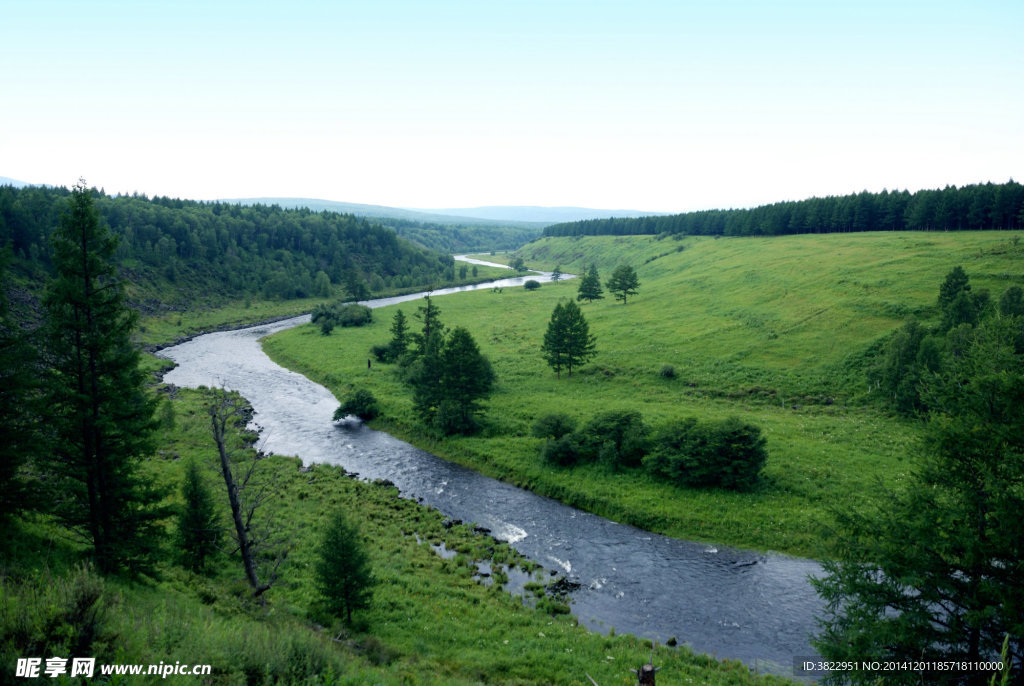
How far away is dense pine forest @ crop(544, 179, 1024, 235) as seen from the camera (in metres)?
101

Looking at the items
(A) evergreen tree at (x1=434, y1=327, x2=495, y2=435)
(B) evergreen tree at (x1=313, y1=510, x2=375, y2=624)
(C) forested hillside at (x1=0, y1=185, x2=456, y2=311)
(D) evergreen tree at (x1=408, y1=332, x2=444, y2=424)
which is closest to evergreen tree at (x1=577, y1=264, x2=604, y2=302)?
(D) evergreen tree at (x1=408, y1=332, x2=444, y2=424)

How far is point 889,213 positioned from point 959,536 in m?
143

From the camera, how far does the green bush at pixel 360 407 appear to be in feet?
190

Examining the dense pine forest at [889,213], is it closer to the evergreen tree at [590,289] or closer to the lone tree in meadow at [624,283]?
the lone tree in meadow at [624,283]

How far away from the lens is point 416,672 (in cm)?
1812

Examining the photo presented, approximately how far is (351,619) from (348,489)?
19.0 m

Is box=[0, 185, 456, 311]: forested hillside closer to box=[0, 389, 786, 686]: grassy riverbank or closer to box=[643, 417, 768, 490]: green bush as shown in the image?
box=[0, 389, 786, 686]: grassy riverbank

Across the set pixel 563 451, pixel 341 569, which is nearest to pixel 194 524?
pixel 341 569

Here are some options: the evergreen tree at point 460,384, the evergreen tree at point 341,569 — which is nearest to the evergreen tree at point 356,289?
the evergreen tree at point 460,384

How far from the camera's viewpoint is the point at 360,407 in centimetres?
5822

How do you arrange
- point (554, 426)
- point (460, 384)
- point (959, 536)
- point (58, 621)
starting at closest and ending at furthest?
point (58, 621)
point (959, 536)
point (554, 426)
point (460, 384)

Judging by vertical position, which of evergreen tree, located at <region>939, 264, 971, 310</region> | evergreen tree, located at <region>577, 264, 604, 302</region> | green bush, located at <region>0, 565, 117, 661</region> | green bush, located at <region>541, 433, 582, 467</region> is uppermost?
evergreen tree, located at <region>939, 264, 971, 310</region>

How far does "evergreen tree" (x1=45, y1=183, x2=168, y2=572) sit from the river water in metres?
6.38

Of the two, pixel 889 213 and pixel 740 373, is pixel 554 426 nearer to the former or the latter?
pixel 740 373
